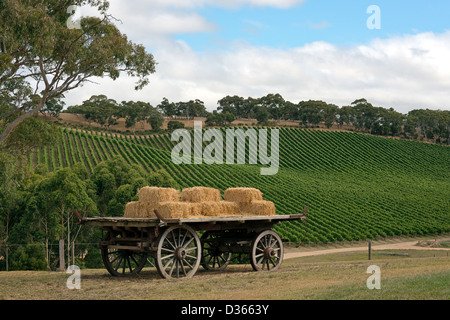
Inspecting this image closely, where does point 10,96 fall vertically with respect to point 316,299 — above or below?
above

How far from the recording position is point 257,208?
15.0 metres

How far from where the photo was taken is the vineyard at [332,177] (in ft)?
168

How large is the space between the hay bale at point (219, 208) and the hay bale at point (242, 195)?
280mm

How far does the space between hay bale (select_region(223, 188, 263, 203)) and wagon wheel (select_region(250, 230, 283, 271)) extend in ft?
3.59

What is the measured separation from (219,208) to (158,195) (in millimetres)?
2111

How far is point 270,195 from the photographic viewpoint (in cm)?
5872

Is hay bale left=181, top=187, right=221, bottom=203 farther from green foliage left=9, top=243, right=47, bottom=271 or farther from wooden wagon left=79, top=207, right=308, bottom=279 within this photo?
green foliage left=9, top=243, right=47, bottom=271

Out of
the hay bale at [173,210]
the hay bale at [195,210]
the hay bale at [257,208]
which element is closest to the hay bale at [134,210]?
the hay bale at [173,210]

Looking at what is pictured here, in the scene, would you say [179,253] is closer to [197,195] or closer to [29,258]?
[197,195]

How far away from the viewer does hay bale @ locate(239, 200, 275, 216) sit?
15.0 meters

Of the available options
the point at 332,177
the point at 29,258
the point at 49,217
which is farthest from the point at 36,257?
the point at 332,177

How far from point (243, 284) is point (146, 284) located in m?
2.32
